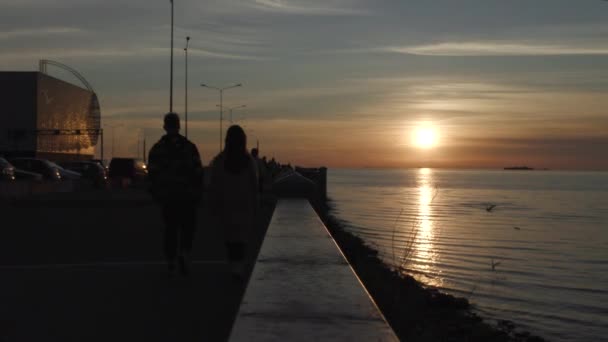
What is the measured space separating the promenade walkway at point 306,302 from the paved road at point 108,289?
→ 38 centimetres

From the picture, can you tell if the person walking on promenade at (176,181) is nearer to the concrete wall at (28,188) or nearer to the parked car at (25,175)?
the concrete wall at (28,188)

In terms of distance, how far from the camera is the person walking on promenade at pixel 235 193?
9.63 metres

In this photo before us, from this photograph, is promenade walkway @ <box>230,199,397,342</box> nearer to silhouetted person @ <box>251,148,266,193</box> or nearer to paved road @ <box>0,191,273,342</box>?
paved road @ <box>0,191,273,342</box>

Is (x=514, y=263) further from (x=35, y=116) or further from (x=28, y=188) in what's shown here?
(x=35, y=116)

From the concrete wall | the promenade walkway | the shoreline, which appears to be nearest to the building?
the concrete wall

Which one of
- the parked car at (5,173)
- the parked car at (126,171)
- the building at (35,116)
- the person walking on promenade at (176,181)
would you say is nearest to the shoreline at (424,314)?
the person walking on promenade at (176,181)

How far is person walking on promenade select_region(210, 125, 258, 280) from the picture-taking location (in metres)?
9.63

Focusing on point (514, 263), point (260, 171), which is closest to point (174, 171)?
point (260, 171)

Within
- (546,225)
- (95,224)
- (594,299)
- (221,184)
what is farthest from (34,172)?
(221,184)

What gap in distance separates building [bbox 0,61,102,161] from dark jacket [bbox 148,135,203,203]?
319 feet

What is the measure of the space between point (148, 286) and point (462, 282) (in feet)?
37.4

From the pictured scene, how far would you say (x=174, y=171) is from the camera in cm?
982

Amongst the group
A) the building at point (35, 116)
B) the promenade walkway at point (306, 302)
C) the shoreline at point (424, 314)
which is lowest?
the shoreline at point (424, 314)

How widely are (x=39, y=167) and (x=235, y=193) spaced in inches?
1400
